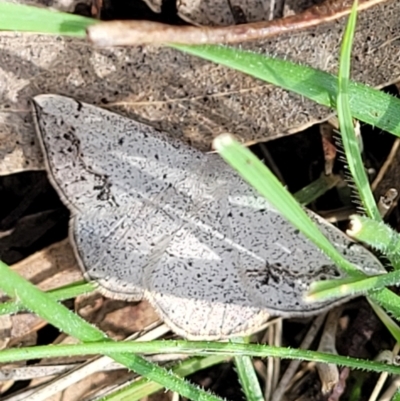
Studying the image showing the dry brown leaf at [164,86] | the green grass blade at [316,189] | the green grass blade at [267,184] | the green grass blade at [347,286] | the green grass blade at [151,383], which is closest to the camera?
the green grass blade at [267,184]

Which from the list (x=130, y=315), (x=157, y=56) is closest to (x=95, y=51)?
(x=157, y=56)

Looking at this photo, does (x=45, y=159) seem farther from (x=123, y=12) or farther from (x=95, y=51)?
(x=123, y=12)

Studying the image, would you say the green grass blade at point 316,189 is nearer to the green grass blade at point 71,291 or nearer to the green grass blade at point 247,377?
the green grass blade at point 247,377

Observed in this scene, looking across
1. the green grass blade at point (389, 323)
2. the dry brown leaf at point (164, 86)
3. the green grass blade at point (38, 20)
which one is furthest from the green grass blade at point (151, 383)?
the green grass blade at point (38, 20)

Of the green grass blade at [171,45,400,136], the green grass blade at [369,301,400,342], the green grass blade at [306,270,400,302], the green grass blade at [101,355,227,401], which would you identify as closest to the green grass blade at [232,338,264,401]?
the green grass blade at [101,355,227,401]

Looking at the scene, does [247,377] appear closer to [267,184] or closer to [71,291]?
[71,291]

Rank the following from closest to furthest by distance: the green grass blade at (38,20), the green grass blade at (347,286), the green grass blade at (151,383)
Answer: the green grass blade at (347,286), the green grass blade at (38,20), the green grass blade at (151,383)
